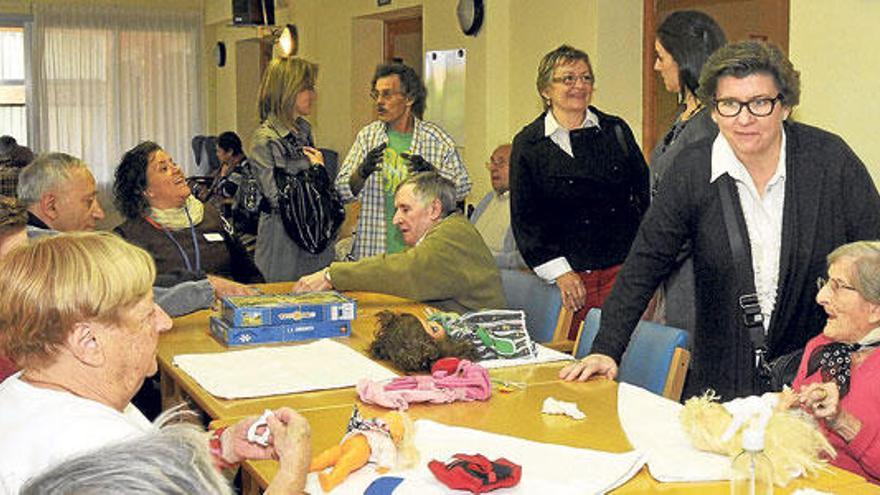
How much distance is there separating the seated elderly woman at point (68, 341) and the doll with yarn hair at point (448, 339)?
1.14m

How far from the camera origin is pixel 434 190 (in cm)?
411

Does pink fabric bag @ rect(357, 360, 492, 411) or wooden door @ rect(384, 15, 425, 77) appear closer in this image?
pink fabric bag @ rect(357, 360, 492, 411)

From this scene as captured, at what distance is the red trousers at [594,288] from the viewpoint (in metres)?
4.34

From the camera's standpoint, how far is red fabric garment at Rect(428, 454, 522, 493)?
210 cm

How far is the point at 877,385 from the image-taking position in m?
2.56

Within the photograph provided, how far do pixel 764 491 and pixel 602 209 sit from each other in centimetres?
228

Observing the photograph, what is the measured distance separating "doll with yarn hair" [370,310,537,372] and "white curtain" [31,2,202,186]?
31.8ft

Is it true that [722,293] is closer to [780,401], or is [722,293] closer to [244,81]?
[780,401]

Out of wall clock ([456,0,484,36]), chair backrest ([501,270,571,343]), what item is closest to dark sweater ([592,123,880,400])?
chair backrest ([501,270,571,343])

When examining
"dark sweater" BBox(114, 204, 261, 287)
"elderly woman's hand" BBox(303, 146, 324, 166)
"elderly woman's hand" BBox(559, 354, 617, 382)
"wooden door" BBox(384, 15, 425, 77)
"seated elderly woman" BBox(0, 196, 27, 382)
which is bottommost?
"elderly woman's hand" BBox(559, 354, 617, 382)

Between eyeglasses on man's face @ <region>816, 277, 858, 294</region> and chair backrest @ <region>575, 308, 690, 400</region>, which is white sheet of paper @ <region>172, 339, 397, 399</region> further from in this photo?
eyeglasses on man's face @ <region>816, 277, 858, 294</region>

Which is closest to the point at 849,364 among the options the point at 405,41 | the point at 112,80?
the point at 405,41

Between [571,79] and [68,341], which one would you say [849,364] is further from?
[571,79]

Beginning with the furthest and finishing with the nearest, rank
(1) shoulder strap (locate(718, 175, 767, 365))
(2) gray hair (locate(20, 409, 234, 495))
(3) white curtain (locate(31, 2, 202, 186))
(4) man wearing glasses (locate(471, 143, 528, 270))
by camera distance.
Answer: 1. (3) white curtain (locate(31, 2, 202, 186))
2. (4) man wearing glasses (locate(471, 143, 528, 270))
3. (1) shoulder strap (locate(718, 175, 767, 365))
4. (2) gray hair (locate(20, 409, 234, 495))
